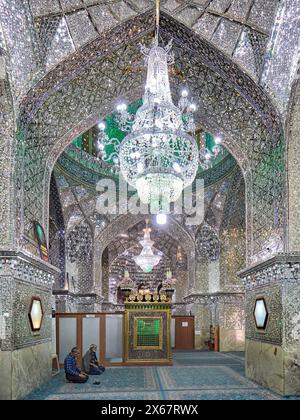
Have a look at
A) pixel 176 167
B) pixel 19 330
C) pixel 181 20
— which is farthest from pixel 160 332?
pixel 181 20

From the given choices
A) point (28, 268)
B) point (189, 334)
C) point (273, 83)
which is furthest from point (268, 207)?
point (189, 334)

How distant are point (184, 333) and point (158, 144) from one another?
10.5 meters

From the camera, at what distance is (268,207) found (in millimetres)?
7359

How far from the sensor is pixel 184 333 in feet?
51.4

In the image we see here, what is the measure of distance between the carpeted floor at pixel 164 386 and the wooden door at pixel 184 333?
5.84 m

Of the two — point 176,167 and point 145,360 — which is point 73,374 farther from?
point 176,167

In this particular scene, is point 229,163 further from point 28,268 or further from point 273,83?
point 28,268

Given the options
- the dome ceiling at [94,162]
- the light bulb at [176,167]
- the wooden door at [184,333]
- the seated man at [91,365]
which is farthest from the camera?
the wooden door at [184,333]

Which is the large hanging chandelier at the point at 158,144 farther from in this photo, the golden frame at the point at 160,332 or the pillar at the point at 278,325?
the golden frame at the point at 160,332

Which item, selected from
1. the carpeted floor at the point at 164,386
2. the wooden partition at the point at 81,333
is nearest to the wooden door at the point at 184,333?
the wooden partition at the point at 81,333

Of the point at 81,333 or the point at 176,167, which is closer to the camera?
the point at 176,167

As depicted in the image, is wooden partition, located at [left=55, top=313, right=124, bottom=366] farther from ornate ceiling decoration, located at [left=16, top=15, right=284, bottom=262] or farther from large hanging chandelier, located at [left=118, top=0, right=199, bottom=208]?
large hanging chandelier, located at [left=118, top=0, right=199, bottom=208]

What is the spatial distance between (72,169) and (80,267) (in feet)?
9.68

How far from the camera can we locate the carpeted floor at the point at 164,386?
6.31 m
